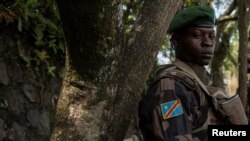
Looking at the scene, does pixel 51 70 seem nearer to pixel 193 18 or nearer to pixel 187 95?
pixel 193 18

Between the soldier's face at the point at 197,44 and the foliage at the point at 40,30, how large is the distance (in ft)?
6.63

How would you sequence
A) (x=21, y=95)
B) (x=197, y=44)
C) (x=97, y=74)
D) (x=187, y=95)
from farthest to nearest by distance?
1. (x=21, y=95)
2. (x=197, y=44)
3. (x=187, y=95)
4. (x=97, y=74)

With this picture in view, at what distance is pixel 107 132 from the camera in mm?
2369

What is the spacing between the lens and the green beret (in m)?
2.78

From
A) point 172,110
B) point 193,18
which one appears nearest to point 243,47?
point 193,18

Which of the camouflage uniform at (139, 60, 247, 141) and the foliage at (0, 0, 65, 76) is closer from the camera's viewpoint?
the camouflage uniform at (139, 60, 247, 141)

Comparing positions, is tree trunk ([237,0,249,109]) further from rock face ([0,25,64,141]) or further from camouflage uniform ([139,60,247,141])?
camouflage uniform ([139,60,247,141])

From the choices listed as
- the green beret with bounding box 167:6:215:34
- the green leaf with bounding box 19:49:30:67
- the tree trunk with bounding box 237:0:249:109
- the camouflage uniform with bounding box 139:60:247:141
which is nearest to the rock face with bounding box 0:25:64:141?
the green leaf with bounding box 19:49:30:67

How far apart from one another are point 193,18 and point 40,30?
2191mm

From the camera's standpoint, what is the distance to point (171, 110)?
7.94ft

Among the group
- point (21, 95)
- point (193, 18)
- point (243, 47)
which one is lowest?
point (21, 95)

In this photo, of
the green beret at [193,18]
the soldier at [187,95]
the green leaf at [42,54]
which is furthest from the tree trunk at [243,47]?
the green beret at [193,18]

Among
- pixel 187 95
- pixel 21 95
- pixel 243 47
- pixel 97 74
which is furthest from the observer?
pixel 243 47

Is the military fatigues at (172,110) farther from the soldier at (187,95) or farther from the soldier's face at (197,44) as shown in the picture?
the soldier's face at (197,44)
